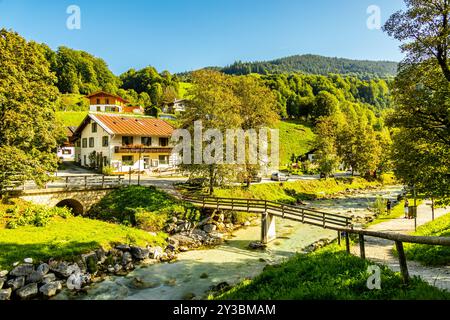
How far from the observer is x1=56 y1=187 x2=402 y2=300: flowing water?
16.0 metres

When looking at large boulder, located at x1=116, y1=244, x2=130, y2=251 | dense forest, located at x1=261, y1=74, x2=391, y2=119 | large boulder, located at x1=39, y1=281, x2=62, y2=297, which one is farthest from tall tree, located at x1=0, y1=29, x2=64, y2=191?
dense forest, located at x1=261, y1=74, x2=391, y2=119

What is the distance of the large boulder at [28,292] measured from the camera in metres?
15.1

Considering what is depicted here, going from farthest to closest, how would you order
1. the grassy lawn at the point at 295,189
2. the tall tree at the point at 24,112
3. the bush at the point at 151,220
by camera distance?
the grassy lawn at the point at 295,189 → the bush at the point at 151,220 → the tall tree at the point at 24,112

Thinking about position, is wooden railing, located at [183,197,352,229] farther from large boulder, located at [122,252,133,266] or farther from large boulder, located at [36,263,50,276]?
large boulder, located at [36,263,50,276]

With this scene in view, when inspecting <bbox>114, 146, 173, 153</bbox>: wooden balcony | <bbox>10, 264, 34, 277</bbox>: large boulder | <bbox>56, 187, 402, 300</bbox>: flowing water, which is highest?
<bbox>114, 146, 173, 153</bbox>: wooden balcony

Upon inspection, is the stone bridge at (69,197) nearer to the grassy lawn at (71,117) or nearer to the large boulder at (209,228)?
the large boulder at (209,228)

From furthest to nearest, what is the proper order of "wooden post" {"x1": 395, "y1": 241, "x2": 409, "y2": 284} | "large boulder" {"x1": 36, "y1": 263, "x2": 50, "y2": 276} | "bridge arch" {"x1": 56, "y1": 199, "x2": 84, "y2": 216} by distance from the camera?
"bridge arch" {"x1": 56, "y1": 199, "x2": 84, "y2": 216} < "large boulder" {"x1": 36, "y1": 263, "x2": 50, "y2": 276} < "wooden post" {"x1": 395, "y1": 241, "x2": 409, "y2": 284}

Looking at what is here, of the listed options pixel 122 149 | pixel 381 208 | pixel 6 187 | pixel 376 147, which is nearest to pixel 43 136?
pixel 6 187

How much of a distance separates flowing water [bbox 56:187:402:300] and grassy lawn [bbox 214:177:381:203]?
30.0ft

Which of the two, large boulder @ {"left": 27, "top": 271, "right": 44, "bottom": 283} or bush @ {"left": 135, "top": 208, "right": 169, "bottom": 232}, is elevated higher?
bush @ {"left": 135, "top": 208, "right": 169, "bottom": 232}

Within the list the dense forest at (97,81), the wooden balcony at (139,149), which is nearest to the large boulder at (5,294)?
the wooden balcony at (139,149)

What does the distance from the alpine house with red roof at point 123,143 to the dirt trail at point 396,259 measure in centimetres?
3537

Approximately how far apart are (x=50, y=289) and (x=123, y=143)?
115 ft

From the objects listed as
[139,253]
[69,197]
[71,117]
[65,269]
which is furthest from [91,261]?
[71,117]
